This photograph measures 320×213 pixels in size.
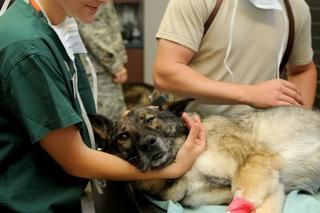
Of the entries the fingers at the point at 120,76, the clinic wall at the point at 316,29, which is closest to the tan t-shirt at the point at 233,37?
the clinic wall at the point at 316,29

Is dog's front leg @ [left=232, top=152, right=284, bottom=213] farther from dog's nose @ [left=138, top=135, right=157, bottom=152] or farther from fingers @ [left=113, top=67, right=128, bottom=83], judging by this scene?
fingers @ [left=113, top=67, right=128, bottom=83]

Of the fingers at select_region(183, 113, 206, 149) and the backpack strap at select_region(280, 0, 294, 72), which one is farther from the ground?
the backpack strap at select_region(280, 0, 294, 72)

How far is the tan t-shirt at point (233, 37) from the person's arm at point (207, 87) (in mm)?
55

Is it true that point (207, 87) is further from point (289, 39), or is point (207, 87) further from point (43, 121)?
point (43, 121)

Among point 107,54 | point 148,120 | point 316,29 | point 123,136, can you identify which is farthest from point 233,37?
point 107,54

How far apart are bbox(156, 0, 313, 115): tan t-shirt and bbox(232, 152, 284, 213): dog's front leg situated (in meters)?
0.41

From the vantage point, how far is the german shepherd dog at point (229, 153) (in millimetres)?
1246

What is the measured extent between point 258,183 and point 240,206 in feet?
0.37

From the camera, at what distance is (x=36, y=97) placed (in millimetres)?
1004

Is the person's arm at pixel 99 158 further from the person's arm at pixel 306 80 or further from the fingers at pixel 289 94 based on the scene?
the person's arm at pixel 306 80

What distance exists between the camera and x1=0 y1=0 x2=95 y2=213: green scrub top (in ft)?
3.27

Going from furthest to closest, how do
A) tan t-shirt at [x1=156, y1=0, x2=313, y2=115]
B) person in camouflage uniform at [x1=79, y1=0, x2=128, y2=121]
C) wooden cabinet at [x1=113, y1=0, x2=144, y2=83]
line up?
wooden cabinet at [x1=113, y1=0, x2=144, y2=83], person in camouflage uniform at [x1=79, y1=0, x2=128, y2=121], tan t-shirt at [x1=156, y1=0, x2=313, y2=115]

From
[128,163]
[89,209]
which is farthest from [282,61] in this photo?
[89,209]

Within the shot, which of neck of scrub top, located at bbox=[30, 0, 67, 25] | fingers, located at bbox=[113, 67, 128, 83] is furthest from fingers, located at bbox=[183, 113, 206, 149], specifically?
fingers, located at bbox=[113, 67, 128, 83]
